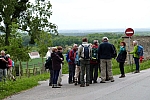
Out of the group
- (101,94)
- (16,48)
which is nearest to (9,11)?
(16,48)

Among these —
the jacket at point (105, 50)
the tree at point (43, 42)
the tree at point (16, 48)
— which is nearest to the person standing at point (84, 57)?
the jacket at point (105, 50)

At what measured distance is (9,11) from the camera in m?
39.1

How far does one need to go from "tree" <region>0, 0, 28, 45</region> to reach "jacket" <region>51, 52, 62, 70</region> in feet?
78.9

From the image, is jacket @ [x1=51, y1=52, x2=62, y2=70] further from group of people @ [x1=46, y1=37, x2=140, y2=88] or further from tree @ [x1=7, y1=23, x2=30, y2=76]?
tree @ [x1=7, y1=23, x2=30, y2=76]

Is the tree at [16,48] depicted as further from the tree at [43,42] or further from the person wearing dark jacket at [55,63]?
the person wearing dark jacket at [55,63]

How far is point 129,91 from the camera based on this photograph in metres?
12.7

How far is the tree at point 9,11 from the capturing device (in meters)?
38.8

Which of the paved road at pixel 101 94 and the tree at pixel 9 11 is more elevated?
the tree at pixel 9 11

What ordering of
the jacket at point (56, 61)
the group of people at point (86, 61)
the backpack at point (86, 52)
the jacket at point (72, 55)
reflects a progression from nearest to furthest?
the backpack at point (86, 52), the group of people at point (86, 61), the jacket at point (56, 61), the jacket at point (72, 55)

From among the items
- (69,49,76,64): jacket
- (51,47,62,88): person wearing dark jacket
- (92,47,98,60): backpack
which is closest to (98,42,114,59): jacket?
(92,47,98,60): backpack

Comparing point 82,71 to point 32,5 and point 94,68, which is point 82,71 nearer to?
point 94,68

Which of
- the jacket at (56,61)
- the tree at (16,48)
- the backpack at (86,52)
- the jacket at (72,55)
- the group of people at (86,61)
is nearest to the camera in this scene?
the backpack at (86,52)

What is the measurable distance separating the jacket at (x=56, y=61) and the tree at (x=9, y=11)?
2404 cm

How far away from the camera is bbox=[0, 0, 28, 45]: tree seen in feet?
127
